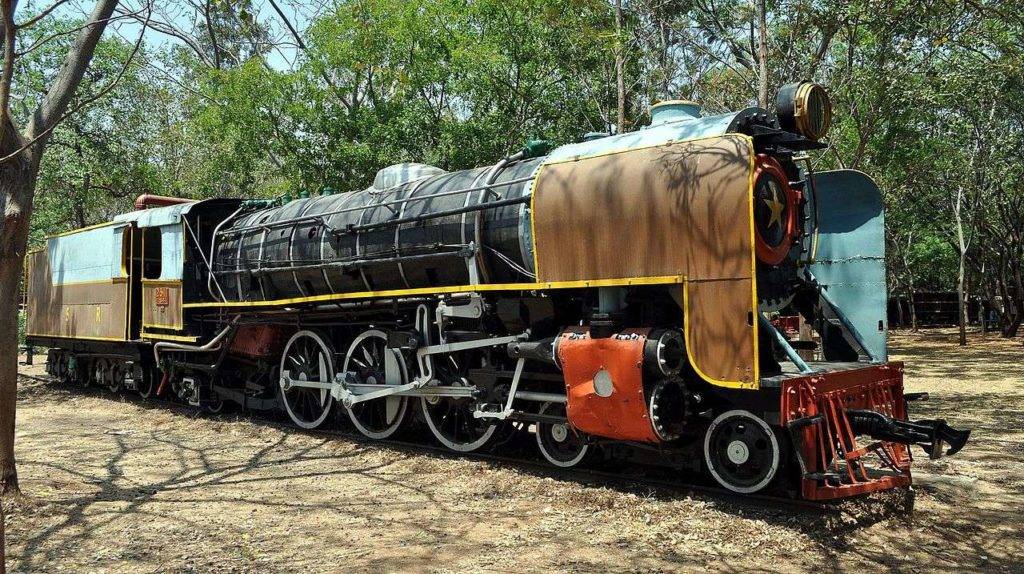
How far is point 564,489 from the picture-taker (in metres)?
6.56

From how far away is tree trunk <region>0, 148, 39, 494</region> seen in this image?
6.20m

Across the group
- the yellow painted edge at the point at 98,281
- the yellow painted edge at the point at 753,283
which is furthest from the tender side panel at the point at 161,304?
the yellow painted edge at the point at 753,283

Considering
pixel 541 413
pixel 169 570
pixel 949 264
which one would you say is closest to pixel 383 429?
pixel 541 413

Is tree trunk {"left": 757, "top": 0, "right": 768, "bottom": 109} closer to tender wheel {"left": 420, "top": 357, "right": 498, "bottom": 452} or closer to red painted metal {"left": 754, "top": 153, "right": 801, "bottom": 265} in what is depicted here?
red painted metal {"left": 754, "top": 153, "right": 801, "bottom": 265}

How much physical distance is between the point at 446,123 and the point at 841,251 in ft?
37.4

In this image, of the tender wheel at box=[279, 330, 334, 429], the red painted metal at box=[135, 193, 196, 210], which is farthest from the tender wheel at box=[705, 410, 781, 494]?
the red painted metal at box=[135, 193, 196, 210]

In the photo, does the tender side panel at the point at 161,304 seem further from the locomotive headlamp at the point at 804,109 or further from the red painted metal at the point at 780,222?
the locomotive headlamp at the point at 804,109

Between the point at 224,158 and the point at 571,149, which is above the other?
the point at 224,158

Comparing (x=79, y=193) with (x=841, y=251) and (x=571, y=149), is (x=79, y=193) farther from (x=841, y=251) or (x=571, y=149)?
(x=841, y=251)

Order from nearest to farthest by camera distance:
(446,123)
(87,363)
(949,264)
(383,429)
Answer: (383,429), (87,363), (446,123), (949,264)

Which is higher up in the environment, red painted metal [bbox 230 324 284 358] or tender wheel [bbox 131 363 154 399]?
red painted metal [bbox 230 324 284 358]

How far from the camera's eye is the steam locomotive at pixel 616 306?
5707 mm

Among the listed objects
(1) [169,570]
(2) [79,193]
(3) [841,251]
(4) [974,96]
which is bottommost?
(1) [169,570]

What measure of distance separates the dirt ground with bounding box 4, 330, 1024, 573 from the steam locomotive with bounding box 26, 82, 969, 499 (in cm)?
41
